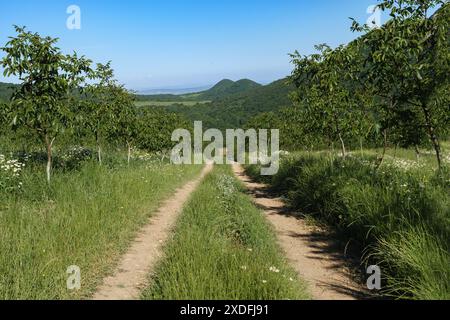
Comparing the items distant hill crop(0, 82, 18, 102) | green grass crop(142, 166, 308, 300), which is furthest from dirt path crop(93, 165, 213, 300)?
distant hill crop(0, 82, 18, 102)

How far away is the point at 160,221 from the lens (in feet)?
31.2

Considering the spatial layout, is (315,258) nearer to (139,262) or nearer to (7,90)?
(139,262)

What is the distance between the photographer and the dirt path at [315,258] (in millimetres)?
5758

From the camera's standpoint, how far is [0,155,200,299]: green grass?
5.10 meters

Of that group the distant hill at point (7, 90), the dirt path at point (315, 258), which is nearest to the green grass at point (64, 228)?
the distant hill at point (7, 90)

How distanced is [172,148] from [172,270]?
3694cm

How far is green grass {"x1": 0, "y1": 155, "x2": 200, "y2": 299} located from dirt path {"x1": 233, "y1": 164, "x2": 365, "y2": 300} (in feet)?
10.8

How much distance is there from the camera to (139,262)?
6.46m

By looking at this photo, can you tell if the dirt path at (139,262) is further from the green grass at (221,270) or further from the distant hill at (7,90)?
the distant hill at (7,90)

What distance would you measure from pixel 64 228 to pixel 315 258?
4.77m

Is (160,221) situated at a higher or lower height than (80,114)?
lower

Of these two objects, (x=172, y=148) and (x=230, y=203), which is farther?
(x=172, y=148)
